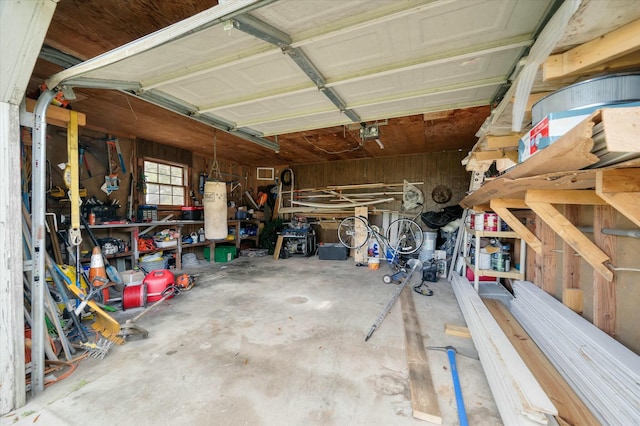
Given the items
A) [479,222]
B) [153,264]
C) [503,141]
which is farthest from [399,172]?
[153,264]

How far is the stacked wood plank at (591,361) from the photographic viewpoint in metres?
1.22

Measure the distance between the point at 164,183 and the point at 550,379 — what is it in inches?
259

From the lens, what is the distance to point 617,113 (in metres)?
0.63

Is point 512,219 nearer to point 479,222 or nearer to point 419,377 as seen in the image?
point 479,222

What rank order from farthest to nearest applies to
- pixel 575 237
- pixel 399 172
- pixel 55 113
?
pixel 399 172 → pixel 55 113 → pixel 575 237

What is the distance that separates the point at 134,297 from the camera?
124 inches

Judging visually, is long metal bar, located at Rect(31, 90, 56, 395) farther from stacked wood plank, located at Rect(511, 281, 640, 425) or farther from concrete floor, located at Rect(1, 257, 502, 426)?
stacked wood plank, located at Rect(511, 281, 640, 425)

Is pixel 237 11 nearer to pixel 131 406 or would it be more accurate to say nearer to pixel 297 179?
pixel 131 406

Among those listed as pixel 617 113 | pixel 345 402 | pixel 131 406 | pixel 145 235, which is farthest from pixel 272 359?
pixel 145 235

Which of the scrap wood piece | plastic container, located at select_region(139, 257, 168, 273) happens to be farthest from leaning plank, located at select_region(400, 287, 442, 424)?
plastic container, located at select_region(139, 257, 168, 273)

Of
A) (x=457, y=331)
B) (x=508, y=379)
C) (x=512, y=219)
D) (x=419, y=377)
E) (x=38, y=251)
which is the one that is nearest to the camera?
(x=508, y=379)

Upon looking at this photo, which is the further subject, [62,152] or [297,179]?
[297,179]

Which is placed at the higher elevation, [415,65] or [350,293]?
[415,65]

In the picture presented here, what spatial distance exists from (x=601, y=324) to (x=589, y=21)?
1.93 m
